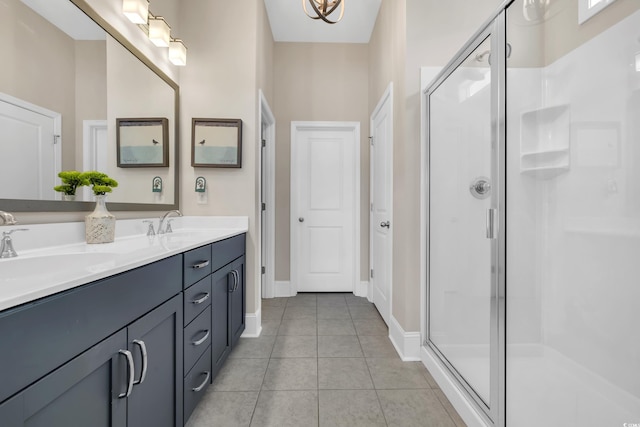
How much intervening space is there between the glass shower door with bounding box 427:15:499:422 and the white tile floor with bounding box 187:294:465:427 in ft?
0.89

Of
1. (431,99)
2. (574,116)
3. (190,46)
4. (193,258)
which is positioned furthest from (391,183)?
(190,46)

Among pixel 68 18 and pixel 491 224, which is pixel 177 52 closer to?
pixel 68 18

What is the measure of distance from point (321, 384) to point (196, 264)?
1.01 metres

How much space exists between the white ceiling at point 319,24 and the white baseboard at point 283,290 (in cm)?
277

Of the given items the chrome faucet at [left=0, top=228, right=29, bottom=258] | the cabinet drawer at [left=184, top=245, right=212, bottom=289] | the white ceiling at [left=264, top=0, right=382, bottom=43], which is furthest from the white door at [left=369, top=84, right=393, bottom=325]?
the chrome faucet at [left=0, top=228, right=29, bottom=258]

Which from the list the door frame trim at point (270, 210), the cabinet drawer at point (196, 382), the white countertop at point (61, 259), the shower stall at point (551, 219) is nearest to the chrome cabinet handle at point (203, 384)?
the cabinet drawer at point (196, 382)

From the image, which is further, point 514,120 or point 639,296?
point 514,120

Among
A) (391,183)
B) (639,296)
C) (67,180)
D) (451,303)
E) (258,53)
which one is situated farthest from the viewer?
(258,53)

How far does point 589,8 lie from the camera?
0.93 m

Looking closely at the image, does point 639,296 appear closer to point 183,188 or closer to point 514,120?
point 514,120

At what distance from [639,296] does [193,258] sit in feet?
5.17

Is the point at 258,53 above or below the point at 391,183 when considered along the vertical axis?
above

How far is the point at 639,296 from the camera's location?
79 cm

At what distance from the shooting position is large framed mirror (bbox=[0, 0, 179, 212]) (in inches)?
43.1
